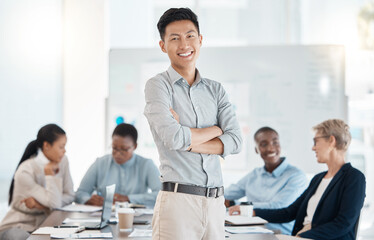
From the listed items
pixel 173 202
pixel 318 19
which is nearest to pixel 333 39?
pixel 318 19

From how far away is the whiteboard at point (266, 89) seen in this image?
518cm

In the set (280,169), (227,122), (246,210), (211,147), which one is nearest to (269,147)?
(280,169)

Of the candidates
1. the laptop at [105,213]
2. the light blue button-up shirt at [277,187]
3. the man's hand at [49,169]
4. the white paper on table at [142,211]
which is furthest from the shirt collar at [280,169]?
the man's hand at [49,169]

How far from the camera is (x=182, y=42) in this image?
73.7 inches

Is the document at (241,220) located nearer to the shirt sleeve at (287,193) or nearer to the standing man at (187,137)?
the shirt sleeve at (287,193)

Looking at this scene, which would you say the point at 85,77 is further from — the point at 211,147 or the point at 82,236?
the point at 211,147

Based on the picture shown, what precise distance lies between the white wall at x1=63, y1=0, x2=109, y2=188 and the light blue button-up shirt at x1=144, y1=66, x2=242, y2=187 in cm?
432

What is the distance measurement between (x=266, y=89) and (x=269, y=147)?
Result: 1412mm

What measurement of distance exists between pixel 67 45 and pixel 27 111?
141 cm

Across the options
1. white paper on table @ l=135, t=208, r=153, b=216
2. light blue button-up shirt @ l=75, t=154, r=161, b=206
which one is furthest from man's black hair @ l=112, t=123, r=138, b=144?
white paper on table @ l=135, t=208, r=153, b=216

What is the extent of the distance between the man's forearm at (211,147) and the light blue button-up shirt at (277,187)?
1945 mm

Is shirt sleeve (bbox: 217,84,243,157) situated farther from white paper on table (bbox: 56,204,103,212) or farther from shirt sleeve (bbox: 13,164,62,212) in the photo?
shirt sleeve (bbox: 13,164,62,212)

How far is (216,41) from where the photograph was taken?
639 cm

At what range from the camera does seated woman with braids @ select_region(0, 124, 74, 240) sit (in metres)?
3.54
